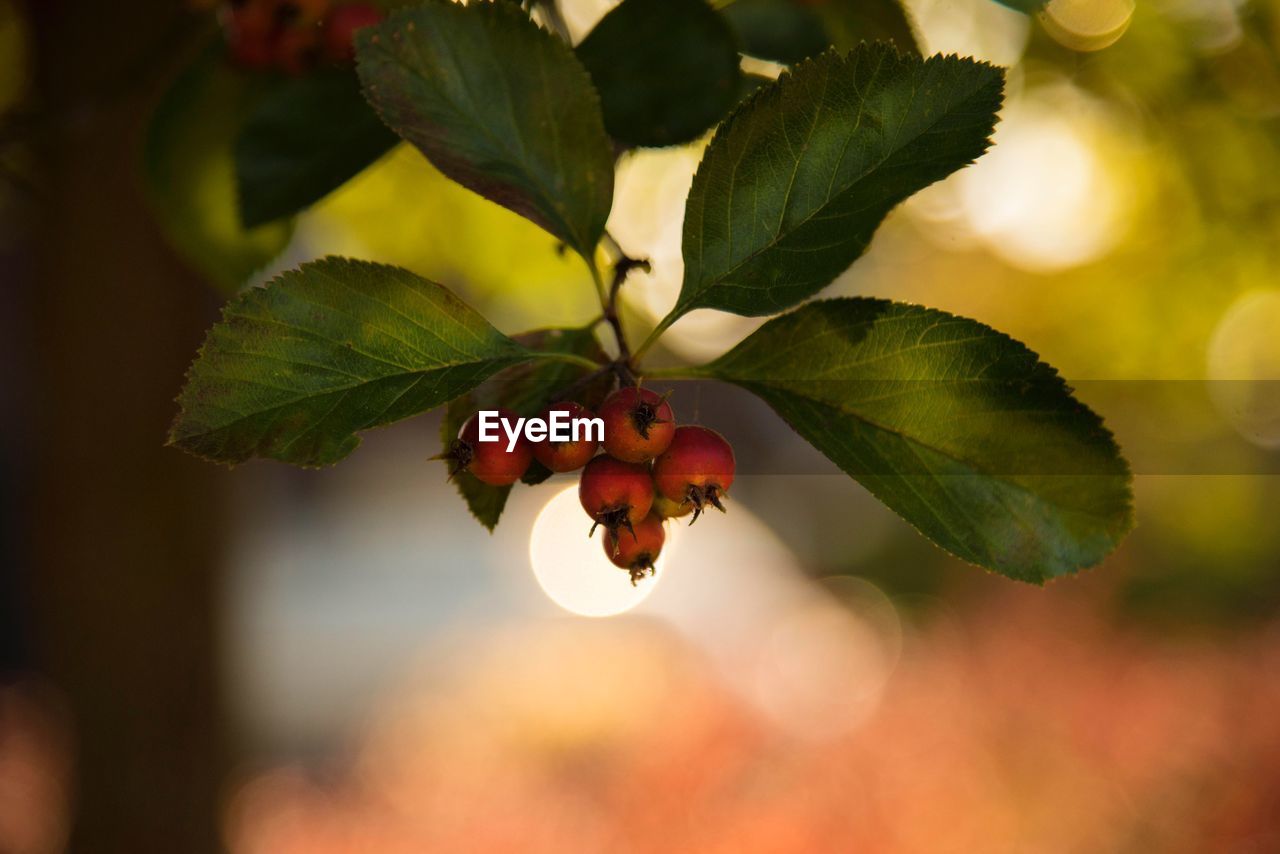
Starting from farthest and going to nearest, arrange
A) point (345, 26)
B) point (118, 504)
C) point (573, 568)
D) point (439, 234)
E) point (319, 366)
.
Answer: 1. point (573, 568)
2. point (439, 234)
3. point (118, 504)
4. point (345, 26)
5. point (319, 366)

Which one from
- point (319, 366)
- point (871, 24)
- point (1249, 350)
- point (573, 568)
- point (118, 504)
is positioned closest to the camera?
point (319, 366)

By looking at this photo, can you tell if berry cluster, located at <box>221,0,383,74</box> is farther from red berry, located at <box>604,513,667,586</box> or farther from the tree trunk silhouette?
the tree trunk silhouette

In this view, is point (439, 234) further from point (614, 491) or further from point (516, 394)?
point (614, 491)

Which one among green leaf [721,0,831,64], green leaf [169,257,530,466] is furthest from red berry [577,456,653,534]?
green leaf [721,0,831,64]

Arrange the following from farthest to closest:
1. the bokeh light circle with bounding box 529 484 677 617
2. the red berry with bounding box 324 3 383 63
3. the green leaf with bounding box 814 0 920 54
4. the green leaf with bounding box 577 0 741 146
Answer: the bokeh light circle with bounding box 529 484 677 617 → the green leaf with bounding box 814 0 920 54 → the red berry with bounding box 324 3 383 63 → the green leaf with bounding box 577 0 741 146

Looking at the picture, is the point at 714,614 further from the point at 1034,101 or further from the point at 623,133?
the point at 623,133

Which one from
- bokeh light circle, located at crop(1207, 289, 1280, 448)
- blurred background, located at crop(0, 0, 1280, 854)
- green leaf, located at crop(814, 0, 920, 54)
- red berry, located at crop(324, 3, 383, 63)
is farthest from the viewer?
bokeh light circle, located at crop(1207, 289, 1280, 448)

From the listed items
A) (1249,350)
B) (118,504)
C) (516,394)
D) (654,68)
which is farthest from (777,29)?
(1249,350)
